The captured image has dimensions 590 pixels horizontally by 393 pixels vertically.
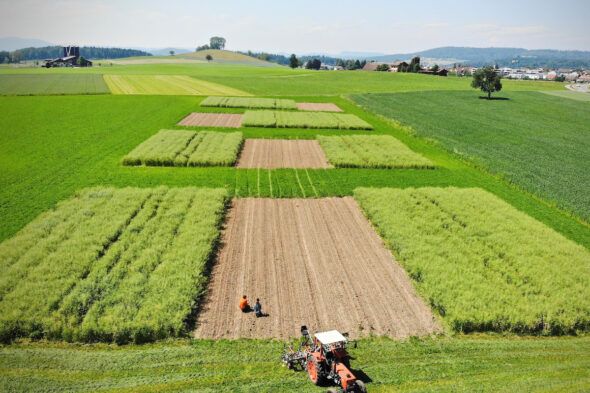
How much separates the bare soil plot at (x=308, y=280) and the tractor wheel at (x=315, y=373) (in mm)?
2696

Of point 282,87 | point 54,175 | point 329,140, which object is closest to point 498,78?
point 282,87

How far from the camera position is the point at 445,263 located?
2278cm

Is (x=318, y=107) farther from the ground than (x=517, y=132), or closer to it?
farther from the ground

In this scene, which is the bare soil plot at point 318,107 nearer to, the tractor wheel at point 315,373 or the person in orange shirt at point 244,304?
the person in orange shirt at point 244,304

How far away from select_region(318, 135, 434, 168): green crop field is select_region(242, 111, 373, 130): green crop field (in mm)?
8558

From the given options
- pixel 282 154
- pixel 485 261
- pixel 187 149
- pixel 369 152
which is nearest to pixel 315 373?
pixel 485 261

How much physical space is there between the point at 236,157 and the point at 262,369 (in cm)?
3137

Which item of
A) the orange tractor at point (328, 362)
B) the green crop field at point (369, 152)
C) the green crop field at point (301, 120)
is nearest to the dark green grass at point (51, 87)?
the green crop field at point (301, 120)

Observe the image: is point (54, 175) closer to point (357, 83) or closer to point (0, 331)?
point (0, 331)

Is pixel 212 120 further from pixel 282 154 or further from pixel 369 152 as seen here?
pixel 369 152

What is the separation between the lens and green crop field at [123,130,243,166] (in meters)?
40.7

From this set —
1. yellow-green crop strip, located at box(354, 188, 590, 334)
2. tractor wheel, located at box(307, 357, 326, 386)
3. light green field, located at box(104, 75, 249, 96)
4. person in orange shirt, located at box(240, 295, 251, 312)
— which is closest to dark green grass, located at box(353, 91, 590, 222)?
yellow-green crop strip, located at box(354, 188, 590, 334)

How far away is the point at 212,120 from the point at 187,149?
20.9 metres

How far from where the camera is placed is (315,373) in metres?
14.5
